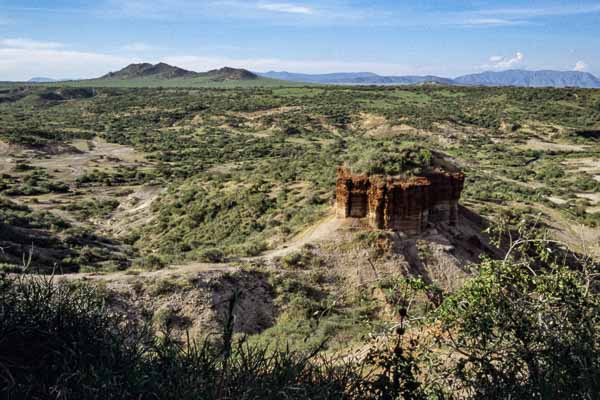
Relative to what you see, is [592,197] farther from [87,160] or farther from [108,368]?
[87,160]

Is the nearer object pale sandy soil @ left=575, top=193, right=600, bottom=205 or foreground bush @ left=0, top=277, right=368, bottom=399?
foreground bush @ left=0, top=277, right=368, bottom=399

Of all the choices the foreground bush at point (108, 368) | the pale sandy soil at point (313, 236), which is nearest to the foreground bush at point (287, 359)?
the foreground bush at point (108, 368)

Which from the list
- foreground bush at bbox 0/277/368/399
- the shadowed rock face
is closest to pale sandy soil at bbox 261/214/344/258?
the shadowed rock face

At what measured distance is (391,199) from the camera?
768 inches

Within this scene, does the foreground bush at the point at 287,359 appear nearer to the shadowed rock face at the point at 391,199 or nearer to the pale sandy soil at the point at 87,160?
the shadowed rock face at the point at 391,199

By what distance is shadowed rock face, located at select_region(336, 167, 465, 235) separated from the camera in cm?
1956

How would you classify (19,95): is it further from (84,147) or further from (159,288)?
(159,288)

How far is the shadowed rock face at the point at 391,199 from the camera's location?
1956cm

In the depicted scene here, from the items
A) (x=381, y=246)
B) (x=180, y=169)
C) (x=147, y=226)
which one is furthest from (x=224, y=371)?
(x=180, y=169)

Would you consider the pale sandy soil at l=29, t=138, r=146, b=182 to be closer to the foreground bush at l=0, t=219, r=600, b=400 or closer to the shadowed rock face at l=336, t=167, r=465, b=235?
the shadowed rock face at l=336, t=167, r=465, b=235

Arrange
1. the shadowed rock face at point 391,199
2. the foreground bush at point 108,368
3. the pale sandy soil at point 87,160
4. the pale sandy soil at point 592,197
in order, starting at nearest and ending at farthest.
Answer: the foreground bush at point 108,368 < the shadowed rock face at point 391,199 < the pale sandy soil at point 592,197 < the pale sandy soil at point 87,160

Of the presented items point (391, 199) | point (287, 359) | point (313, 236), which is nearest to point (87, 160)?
point (313, 236)

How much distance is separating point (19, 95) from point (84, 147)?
108264 mm

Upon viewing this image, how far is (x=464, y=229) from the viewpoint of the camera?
2217 cm
